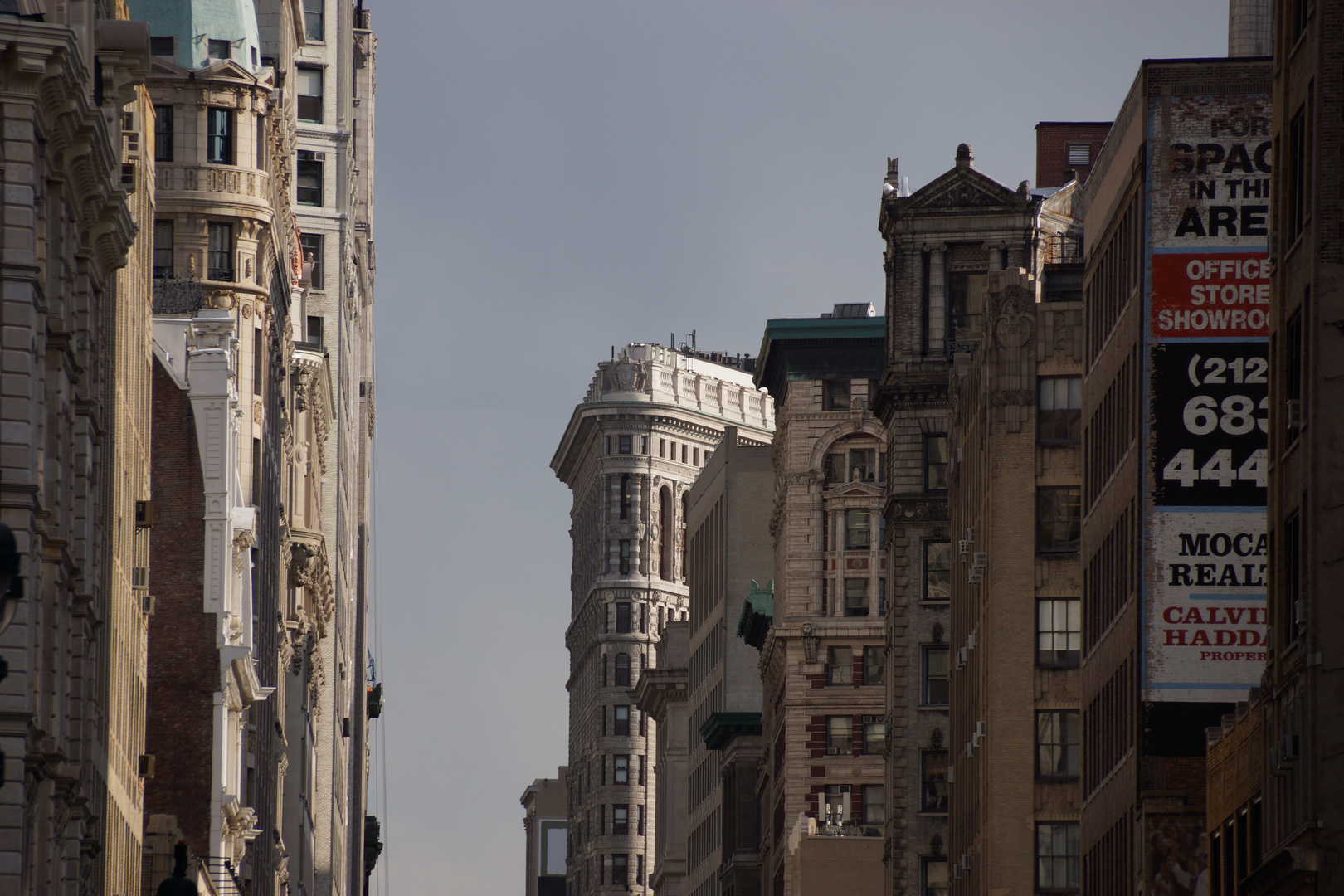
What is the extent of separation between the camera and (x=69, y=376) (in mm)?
50562

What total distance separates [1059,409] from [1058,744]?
34.2 feet

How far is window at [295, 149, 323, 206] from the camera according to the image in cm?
16625

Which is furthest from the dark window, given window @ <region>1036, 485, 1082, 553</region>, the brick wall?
window @ <region>1036, 485, 1082, 553</region>

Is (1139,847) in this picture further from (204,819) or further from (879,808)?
(879,808)

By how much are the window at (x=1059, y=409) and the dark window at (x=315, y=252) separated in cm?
7573

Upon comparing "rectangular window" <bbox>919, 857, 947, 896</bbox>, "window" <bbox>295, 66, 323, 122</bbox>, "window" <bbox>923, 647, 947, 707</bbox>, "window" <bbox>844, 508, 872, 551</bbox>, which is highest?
"window" <bbox>295, 66, 323, 122</bbox>

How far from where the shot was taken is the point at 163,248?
108m

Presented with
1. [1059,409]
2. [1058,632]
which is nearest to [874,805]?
[1058,632]

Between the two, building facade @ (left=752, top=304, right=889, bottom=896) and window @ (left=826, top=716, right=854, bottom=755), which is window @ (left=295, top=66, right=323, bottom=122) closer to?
building facade @ (left=752, top=304, right=889, bottom=896)

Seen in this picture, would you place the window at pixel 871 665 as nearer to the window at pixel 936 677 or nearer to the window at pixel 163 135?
the window at pixel 936 677

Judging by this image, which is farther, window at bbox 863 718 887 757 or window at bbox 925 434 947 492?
window at bbox 863 718 887 757

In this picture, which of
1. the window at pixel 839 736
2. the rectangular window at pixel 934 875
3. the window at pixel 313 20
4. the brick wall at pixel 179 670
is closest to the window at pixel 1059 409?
the rectangular window at pixel 934 875

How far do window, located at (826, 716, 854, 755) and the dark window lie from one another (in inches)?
1575

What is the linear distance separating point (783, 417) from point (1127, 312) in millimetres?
71471
